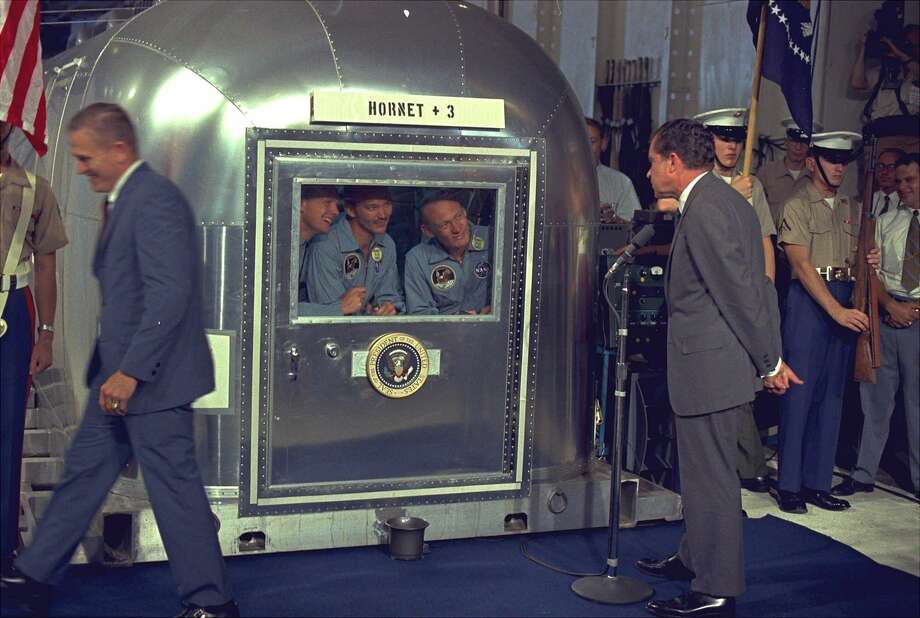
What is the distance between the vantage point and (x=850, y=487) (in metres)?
7.75

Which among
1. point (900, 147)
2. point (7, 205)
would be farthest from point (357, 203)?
point (900, 147)

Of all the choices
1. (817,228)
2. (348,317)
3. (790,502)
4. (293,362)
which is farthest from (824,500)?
(293,362)

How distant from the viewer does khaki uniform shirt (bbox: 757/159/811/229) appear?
8.67m

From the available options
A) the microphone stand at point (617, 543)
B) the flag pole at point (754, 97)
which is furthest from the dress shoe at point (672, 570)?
the flag pole at point (754, 97)

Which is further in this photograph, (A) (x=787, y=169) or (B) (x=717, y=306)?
(A) (x=787, y=169)

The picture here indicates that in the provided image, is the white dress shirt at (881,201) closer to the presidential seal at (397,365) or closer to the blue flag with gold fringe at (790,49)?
the blue flag with gold fringe at (790,49)

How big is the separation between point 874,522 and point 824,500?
34 centimetres

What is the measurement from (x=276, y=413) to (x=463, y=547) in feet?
3.74

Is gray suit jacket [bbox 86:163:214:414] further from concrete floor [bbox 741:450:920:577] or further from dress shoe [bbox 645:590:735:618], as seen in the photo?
concrete floor [bbox 741:450:920:577]

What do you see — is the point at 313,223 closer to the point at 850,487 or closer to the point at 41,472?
the point at 41,472

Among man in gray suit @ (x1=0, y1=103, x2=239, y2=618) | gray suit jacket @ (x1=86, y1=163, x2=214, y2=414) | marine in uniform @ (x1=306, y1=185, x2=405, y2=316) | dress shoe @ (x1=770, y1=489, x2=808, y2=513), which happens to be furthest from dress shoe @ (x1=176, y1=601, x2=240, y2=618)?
dress shoe @ (x1=770, y1=489, x2=808, y2=513)

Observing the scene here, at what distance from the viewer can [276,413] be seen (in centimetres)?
577

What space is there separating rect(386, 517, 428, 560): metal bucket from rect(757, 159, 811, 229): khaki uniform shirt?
150 inches

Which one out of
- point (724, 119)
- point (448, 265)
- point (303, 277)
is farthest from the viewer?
point (724, 119)
